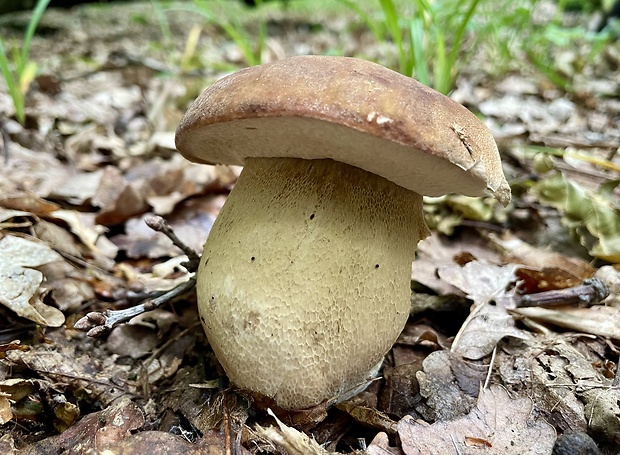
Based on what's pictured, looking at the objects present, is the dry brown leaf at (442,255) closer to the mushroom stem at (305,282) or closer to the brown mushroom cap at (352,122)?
the mushroom stem at (305,282)

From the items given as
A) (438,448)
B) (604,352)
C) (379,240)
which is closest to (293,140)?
(379,240)

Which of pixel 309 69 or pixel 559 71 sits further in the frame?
pixel 559 71

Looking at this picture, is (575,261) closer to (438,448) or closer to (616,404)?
(616,404)

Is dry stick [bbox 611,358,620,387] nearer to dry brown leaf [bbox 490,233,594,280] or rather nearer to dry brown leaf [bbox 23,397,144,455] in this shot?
dry brown leaf [bbox 490,233,594,280]

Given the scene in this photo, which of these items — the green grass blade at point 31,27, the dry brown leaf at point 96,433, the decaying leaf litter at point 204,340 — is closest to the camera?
the dry brown leaf at point 96,433

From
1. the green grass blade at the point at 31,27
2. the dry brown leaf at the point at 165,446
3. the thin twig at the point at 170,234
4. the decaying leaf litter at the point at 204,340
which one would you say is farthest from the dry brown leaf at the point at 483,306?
the green grass blade at the point at 31,27

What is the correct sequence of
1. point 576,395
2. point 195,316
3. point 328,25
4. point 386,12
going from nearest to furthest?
1. point 576,395
2. point 195,316
3. point 386,12
4. point 328,25

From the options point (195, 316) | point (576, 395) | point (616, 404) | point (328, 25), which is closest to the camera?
point (616, 404)
